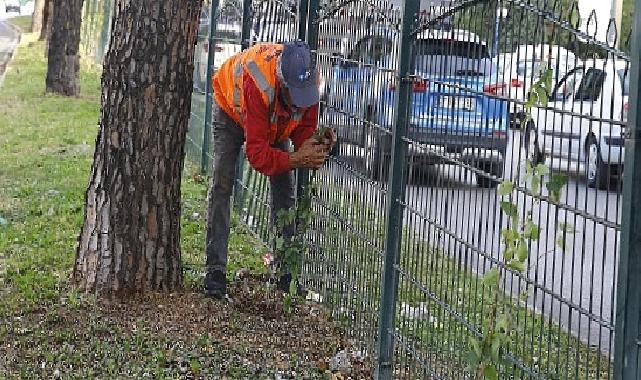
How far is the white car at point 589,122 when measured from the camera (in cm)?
366

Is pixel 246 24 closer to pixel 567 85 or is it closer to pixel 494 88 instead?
pixel 494 88

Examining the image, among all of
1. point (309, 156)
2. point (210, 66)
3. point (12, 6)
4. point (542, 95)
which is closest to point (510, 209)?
point (542, 95)

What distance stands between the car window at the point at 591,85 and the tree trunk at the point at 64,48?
1944cm

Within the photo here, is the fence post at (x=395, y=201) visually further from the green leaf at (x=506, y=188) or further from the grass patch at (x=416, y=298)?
the green leaf at (x=506, y=188)

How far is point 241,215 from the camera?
10.1 m

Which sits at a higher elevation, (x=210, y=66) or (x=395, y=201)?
(x=210, y=66)

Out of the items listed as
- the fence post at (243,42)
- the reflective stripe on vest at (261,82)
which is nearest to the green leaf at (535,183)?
the reflective stripe on vest at (261,82)

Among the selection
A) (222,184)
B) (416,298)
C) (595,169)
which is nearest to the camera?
(595,169)

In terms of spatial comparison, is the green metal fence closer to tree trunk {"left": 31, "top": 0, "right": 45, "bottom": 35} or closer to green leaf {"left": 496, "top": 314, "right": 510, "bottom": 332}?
green leaf {"left": 496, "top": 314, "right": 510, "bottom": 332}

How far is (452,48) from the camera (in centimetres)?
520

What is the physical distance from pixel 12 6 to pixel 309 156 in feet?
A: 280

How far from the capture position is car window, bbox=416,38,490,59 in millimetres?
4930

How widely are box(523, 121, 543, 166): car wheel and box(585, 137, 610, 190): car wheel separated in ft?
1.38

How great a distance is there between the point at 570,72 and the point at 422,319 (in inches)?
72.7
